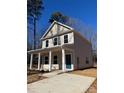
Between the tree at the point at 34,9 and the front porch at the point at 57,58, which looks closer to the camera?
the tree at the point at 34,9

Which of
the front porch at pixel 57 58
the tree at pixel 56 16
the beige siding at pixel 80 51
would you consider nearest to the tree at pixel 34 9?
the tree at pixel 56 16

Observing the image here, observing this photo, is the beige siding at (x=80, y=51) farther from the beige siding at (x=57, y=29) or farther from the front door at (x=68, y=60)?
the beige siding at (x=57, y=29)

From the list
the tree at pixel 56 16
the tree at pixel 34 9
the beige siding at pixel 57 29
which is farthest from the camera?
the beige siding at pixel 57 29

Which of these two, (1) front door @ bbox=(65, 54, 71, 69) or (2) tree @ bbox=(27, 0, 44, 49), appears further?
(1) front door @ bbox=(65, 54, 71, 69)

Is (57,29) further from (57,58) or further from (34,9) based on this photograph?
(34,9)

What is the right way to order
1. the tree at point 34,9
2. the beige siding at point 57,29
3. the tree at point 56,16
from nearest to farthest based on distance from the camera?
the tree at point 34,9
the tree at point 56,16
the beige siding at point 57,29

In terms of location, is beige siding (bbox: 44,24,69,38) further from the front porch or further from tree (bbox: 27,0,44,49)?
tree (bbox: 27,0,44,49)

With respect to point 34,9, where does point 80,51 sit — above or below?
below

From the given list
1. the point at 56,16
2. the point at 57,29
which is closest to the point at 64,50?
the point at 57,29

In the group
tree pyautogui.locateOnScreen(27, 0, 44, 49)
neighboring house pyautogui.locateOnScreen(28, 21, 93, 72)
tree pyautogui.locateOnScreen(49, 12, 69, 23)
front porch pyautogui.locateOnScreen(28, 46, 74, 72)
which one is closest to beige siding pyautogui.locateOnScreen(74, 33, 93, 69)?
neighboring house pyautogui.locateOnScreen(28, 21, 93, 72)

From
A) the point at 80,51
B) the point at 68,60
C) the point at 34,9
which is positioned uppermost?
the point at 34,9
